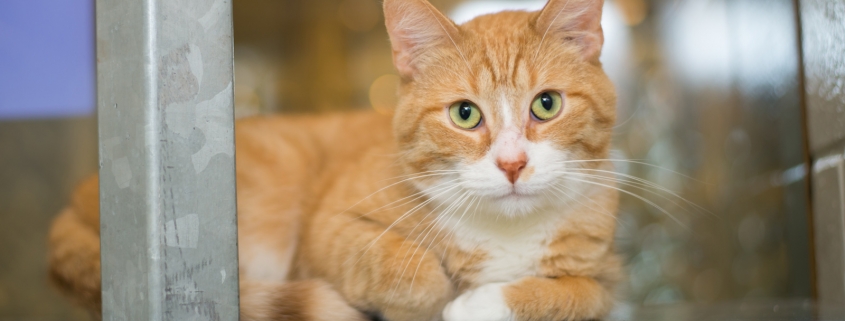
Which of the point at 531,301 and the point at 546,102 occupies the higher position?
the point at 546,102

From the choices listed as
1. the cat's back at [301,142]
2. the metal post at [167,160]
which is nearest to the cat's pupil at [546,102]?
the cat's back at [301,142]

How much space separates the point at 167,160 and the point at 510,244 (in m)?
0.79

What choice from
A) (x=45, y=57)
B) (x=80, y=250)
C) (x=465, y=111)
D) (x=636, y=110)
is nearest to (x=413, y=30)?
(x=465, y=111)

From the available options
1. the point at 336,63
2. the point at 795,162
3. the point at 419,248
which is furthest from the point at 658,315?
the point at 336,63

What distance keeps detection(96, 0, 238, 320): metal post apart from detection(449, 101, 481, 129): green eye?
0.53 m

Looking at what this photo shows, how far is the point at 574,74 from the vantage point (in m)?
1.44

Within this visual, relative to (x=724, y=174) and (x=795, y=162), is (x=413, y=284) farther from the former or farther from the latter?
(x=724, y=174)

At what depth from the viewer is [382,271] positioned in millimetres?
1418

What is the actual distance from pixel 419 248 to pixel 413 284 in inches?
4.8

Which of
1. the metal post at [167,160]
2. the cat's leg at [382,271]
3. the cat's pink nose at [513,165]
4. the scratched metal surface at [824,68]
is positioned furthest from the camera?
the scratched metal surface at [824,68]

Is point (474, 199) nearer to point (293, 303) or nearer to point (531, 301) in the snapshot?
point (531, 301)

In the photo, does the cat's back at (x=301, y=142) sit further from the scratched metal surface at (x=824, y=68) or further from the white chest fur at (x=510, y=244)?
the scratched metal surface at (x=824, y=68)

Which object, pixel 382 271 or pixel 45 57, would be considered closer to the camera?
pixel 382 271

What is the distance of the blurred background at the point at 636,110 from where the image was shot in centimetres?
256
